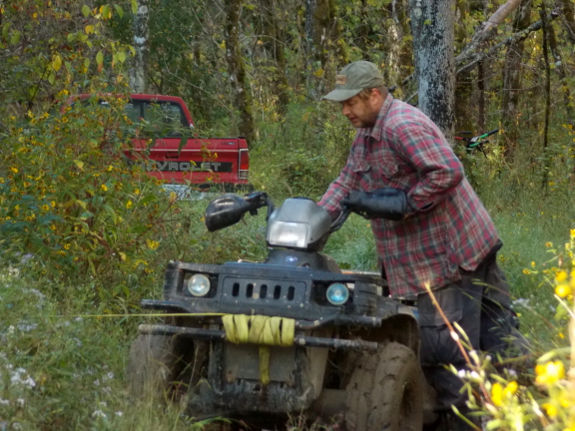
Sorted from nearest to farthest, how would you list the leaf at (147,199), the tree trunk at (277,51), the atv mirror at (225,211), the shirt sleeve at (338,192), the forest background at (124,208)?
1. the forest background at (124,208)
2. the atv mirror at (225,211)
3. the shirt sleeve at (338,192)
4. the leaf at (147,199)
5. the tree trunk at (277,51)

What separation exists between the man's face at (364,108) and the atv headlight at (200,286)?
3.77ft

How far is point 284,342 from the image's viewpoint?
384cm

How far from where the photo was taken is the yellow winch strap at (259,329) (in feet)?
12.6

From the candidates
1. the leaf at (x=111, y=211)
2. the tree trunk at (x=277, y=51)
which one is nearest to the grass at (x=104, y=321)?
the leaf at (x=111, y=211)

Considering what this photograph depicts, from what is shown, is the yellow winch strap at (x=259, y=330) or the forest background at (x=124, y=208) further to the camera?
the forest background at (x=124, y=208)

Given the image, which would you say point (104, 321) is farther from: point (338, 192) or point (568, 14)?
point (568, 14)

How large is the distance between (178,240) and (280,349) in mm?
3253

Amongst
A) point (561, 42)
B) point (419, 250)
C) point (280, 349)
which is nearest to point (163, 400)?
point (280, 349)

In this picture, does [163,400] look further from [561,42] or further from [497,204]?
[561,42]

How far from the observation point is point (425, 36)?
9.42m

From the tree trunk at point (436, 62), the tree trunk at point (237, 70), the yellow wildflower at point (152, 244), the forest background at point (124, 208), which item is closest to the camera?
the forest background at point (124, 208)

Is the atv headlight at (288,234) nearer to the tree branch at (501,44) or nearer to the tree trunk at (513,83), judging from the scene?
the tree branch at (501,44)

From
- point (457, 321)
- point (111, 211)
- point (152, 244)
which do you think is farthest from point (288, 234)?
point (152, 244)

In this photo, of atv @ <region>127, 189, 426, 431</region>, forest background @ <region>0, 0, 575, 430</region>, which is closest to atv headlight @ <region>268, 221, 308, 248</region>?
atv @ <region>127, 189, 426, 431</region>
